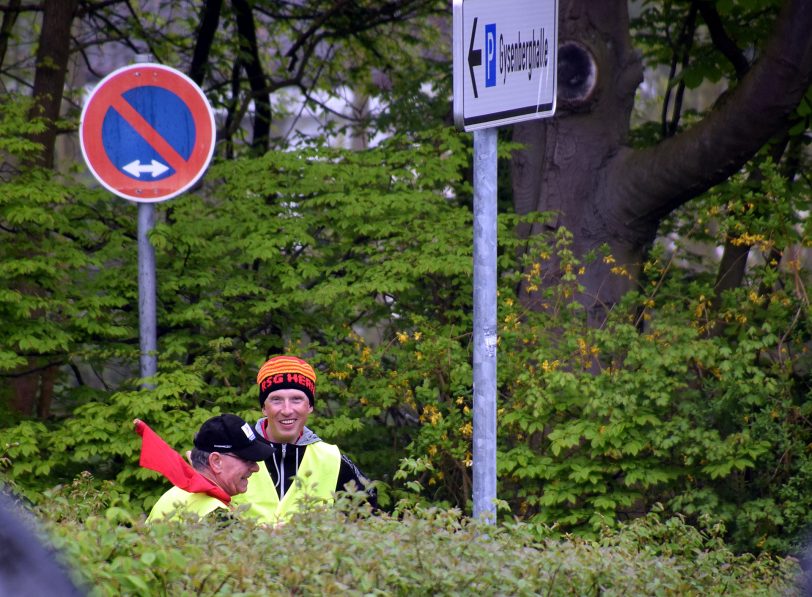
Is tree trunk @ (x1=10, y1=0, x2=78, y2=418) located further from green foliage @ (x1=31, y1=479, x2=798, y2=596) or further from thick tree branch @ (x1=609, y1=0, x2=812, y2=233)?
green foliage @ (x1=31, y1=479, x2=798, y2=596)

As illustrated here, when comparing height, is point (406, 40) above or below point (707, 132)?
above

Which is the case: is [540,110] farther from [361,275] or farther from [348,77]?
[348,77]

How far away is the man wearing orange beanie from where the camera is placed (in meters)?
4.67

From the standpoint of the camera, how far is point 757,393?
21.0 feet

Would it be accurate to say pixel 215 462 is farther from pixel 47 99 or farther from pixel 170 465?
pixel 47 99

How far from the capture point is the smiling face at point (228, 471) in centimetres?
436

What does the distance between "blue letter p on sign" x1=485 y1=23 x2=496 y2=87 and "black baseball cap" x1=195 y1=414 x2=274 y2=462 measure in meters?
1.64

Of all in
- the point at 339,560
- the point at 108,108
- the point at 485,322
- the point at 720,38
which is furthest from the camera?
the point at 720,38

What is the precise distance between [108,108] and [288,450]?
7.81 ft

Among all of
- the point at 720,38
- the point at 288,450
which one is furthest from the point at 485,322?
the point at 720,38

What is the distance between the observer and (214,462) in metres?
4.36

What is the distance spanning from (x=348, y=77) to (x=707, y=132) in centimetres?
733

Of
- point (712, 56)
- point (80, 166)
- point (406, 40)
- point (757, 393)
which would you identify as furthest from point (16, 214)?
point (406, 40)

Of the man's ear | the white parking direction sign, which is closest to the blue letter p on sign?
the white parking direction sign
